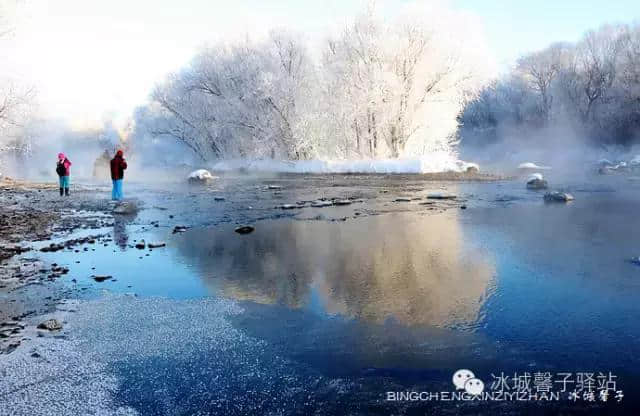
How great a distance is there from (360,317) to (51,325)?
12.5 feet

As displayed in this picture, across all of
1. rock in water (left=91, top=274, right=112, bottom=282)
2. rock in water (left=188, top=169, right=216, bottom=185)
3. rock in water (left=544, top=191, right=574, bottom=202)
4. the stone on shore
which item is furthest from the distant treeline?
rock in water (left=91, top=274, right=112, bottom=282)

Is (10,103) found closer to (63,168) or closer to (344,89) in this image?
(63,168)

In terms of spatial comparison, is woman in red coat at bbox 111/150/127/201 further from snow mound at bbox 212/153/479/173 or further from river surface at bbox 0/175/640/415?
snow mound at bbox 212/153/479/173

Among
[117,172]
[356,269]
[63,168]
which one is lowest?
[356,269]

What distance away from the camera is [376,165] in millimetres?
37938

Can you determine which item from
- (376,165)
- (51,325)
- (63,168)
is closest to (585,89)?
(376,165)

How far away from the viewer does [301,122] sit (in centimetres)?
4062

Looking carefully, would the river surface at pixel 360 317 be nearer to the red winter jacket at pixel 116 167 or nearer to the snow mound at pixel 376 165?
the red winter jacket at pixel 116 167

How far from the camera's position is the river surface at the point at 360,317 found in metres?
4.21

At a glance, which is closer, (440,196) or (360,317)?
(360,317)

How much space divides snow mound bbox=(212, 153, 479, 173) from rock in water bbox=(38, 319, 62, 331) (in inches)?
1247

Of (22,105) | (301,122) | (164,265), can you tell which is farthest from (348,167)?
(164,265)

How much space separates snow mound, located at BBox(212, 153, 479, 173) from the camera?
36.0 metres

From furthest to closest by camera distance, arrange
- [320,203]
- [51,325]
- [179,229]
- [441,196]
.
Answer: [441,196]
[320,203]
[179,229]
[51,325]
